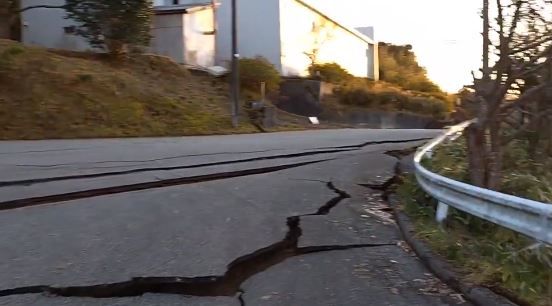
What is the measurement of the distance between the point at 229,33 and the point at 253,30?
139cm

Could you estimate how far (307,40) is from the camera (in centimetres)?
4306

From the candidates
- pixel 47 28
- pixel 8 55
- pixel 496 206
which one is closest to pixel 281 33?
pixel 47 28

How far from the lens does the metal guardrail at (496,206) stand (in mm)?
4738

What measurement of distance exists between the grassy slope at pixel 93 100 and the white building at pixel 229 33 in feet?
12.8

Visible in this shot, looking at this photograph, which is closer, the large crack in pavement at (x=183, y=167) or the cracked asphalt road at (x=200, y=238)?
the cracked asphalt road at (x=200, y=238)

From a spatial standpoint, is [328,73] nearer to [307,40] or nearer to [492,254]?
[307,40]

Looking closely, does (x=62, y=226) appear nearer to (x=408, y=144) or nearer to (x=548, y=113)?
(x=548, y=113)

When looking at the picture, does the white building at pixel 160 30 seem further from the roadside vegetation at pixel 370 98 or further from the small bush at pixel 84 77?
the roadside vegetation at pixel 370 98

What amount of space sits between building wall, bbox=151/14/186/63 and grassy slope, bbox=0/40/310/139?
344 centimetres

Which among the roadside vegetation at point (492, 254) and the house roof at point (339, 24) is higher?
the house roof at point (339, 24)

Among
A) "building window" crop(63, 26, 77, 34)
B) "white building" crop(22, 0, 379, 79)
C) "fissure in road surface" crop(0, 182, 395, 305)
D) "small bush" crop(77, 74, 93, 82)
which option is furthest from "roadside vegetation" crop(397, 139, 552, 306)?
"white building" crop(22, 0, 379, 79)

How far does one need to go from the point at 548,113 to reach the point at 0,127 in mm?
16847

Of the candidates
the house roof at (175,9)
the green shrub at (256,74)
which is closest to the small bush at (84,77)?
the house roof at (175,9)

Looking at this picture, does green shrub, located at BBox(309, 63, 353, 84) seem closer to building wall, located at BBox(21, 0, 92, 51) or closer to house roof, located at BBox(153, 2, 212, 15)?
house roof, located at BBox(153, 2, 212, 15)
